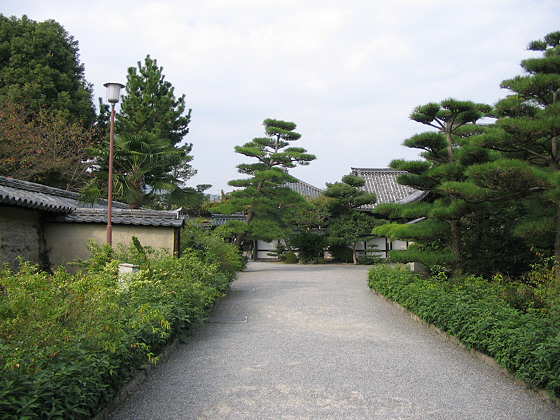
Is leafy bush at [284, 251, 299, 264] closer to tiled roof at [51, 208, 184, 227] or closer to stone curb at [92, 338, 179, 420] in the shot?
tiled roof at [51, 208, 184, 227]

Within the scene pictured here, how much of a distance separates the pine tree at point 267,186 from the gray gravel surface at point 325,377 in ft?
36.3

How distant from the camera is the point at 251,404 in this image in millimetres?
3822

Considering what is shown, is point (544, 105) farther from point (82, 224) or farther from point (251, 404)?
point (82, 224)

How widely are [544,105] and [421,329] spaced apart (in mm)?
4477

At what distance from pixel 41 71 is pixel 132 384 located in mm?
17983

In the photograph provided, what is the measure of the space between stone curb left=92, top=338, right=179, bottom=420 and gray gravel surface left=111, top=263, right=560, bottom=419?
55 millimetres

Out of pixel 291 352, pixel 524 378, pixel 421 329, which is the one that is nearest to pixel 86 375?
pixel 291 352

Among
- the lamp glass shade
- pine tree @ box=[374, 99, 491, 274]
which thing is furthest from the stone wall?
pine tree @ box=[374, 99, 491, 274]

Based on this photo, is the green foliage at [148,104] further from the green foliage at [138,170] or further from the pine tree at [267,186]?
the green foliage at [138,170]

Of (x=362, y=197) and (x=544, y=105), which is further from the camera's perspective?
(x=362, y=197)

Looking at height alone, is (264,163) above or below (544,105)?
above

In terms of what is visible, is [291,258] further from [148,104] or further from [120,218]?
[120,218]

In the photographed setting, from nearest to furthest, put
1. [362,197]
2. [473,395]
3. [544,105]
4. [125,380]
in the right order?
[125,380] → [473,395] → [544,105] → [362,197]

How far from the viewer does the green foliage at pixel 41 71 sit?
17.9 metres
